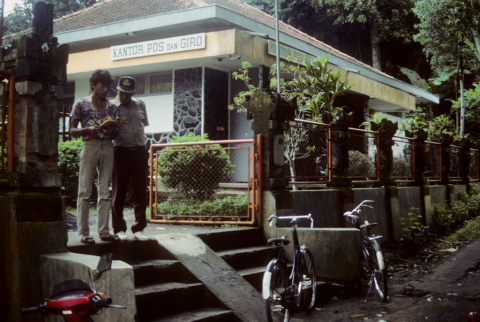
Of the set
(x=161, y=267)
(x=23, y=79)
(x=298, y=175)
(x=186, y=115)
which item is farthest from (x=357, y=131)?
(x=23, y=79)

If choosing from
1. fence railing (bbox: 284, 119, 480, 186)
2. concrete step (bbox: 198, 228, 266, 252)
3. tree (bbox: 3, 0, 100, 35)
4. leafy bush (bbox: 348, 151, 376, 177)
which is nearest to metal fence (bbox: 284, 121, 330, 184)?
fence railing (bbox: 284, 119, 480, 186)

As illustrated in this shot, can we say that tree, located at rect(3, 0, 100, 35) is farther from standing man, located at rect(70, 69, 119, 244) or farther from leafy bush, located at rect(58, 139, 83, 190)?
standing man, located at rect(70, 69, 119, 244)

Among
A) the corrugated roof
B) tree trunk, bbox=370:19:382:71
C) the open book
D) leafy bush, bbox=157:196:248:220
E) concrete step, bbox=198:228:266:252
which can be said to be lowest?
concrete step, bbox=198:228:266:252

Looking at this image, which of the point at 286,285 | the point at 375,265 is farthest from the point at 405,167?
the point at 286,285

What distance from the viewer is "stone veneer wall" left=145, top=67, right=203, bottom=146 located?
1392cm

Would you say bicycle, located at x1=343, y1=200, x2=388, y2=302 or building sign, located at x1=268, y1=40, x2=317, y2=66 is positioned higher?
building sign, located at x1=268, y1=40, x2=317, y2=66

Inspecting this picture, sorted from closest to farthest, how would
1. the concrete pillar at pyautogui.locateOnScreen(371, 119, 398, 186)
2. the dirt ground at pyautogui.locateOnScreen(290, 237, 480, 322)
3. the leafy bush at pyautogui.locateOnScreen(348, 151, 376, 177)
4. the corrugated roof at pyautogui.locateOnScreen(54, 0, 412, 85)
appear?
the dirt ground at pyautogui.locateOnScreen(290, 237, 480, 322), the leafy bush at pyautogui.locateOnScreen(348, 151, 376, 177), the concrete pillar at pyautogui.locateOnScreen(371, 119, 398, 186), the corrugated roof at pyautogui.locateOnScreen(54, 0, 412, 85)

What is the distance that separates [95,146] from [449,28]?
1755 centimetres

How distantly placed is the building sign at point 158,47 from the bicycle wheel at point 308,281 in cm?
736

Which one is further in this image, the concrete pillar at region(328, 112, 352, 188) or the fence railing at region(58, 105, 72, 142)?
the fence railing at region(58, 105, 72, 142)

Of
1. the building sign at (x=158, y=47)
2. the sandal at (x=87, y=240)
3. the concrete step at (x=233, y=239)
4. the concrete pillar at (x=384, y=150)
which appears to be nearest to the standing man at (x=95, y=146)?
the sandal at (x=87, y=240)

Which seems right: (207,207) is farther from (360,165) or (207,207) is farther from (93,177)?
(360,165)

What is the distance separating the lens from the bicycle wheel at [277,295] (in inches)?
219

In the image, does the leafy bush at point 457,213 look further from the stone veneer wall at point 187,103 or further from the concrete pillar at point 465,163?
the stone veneer wall at point 187,103
